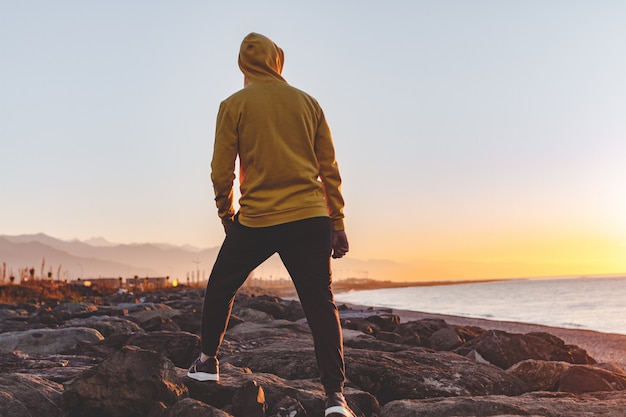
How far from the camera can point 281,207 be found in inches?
122

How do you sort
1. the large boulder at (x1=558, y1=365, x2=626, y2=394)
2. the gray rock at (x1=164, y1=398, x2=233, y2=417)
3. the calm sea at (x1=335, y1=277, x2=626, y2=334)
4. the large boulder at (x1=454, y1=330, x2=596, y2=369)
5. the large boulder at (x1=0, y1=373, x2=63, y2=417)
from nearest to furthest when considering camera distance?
the gray rock at (x1=164, y1=398, x2=233, y2=417), the large boulder at (x1=0, y1=373, x2=63, y2=417), the large boulder at (x1=558, y1=365, x2=626, y2=394), the large boulder at (x1=454, y1=330, x2=596, y2=369), the calm sea at (x1=335, y1=277, x2=626, y2=334)

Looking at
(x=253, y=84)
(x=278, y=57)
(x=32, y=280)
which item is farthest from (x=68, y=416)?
(x=32, y=280)

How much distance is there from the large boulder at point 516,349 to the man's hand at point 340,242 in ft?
12.5

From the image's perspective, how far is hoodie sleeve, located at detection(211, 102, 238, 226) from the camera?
3213 mm

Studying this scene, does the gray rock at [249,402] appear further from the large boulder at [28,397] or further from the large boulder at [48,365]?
the large boulder at [48,365]

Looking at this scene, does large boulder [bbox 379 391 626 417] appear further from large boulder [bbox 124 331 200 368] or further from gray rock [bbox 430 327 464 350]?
gray rock [bbox 430 327 464 350]

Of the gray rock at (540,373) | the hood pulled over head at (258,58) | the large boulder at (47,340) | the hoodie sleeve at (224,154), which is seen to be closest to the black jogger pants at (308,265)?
the hoodie sleeve at (224,154)

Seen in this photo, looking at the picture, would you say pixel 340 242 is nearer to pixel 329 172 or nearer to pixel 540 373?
pixel 329 172

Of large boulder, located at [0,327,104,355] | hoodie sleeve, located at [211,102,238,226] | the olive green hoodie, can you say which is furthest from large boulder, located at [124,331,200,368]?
hoodie sleeve, located at [211,102,238,226]

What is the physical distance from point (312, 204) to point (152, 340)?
2.75 m

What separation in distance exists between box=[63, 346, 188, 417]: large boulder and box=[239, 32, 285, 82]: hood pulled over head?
1813 mm

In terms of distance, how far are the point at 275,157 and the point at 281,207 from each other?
0.29 metres

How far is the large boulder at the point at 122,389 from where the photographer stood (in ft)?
10.2

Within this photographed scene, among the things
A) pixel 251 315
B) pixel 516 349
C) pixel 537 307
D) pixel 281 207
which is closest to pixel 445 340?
pixel 516 349
